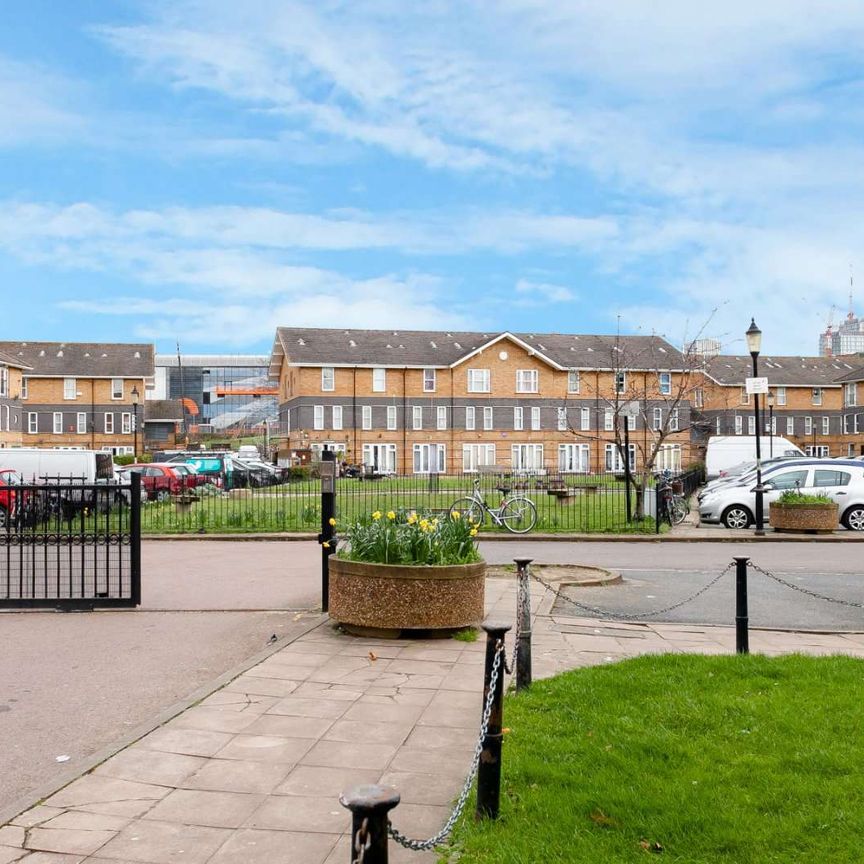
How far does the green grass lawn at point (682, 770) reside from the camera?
4309 millimetres

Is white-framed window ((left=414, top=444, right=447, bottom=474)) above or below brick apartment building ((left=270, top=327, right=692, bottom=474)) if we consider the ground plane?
below

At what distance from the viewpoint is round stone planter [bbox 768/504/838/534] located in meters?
22.3

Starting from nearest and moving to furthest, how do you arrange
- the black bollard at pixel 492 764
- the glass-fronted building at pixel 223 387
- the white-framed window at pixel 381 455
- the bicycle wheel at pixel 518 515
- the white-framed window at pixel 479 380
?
1. the black bollard at pixel 492 764
2. the bicycle wheel at pixel 518 515
3. the white-framed window at pixel 381 455
4. the white-framed window at pixel 479 380
5. the glass-fronted building at pixel 223 387

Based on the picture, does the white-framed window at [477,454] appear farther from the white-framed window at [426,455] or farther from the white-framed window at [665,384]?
the white-framed window at [665,384]

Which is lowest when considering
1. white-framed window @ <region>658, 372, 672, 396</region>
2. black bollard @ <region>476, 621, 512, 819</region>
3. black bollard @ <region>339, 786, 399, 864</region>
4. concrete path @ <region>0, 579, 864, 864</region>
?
concrete path @ <region>0, 579, 864, 864</region>

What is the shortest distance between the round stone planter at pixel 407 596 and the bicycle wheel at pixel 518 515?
13403 mm

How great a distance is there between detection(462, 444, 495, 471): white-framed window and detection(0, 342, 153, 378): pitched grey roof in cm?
2951

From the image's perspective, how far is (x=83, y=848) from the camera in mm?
4414

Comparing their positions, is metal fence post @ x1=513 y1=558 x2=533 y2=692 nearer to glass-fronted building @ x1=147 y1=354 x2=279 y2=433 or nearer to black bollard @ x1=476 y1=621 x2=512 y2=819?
black bollard @ x1=476 y1=621 x2=512 y2=819

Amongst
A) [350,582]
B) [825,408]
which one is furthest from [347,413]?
[350,582]

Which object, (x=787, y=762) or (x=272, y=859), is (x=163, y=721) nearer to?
(x=272, y=859)

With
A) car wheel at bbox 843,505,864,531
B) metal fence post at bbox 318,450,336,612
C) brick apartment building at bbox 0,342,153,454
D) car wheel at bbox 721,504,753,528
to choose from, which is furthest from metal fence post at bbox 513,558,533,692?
brick apartment building at bbox 0,342,153,454

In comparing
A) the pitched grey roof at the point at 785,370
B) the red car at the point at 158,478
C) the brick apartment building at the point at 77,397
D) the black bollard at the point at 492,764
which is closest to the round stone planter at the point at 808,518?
the red car at the point at 158,478

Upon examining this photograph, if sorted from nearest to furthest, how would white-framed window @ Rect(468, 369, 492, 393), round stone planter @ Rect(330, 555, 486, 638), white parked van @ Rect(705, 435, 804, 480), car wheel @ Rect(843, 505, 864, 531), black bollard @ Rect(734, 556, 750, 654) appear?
black bollard @ Rect(734, 556, 750, 654)
round stone planter @ Rect(330, 555, 486, 638)
car wheel @ Rect(843, 505, 864, 531)
white parked van @ Rect(705, 435, 804, 480)
white-framed window @ Rect(468, 369, 492, 393)
